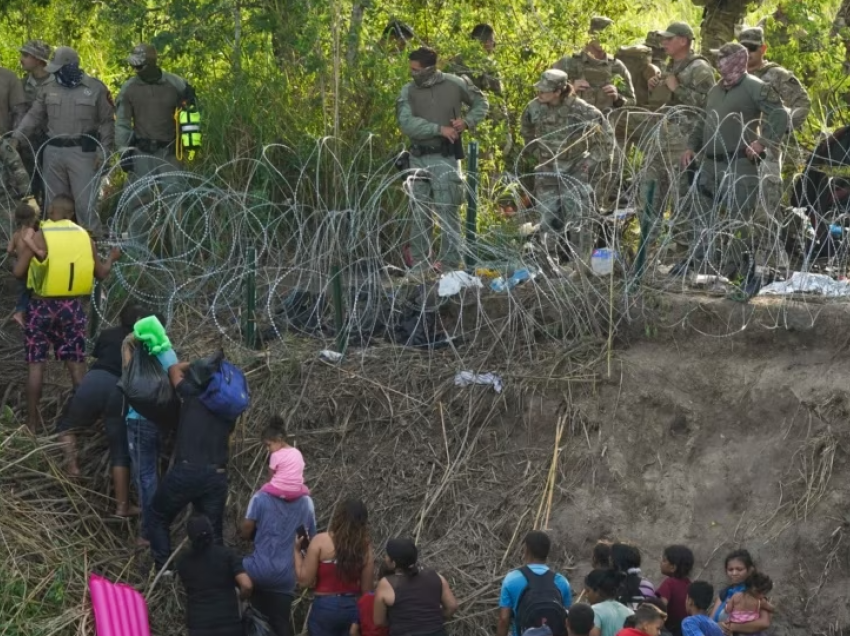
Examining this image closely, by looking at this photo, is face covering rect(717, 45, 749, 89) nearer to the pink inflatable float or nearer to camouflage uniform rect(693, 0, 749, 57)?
camouflage uniform rect(693, 0, 749, 57)

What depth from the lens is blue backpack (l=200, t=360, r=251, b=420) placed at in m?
8.95

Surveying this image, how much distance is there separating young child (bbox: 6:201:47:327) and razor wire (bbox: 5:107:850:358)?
561mm

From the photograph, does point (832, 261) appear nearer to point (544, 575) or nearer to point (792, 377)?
point (792, 377)

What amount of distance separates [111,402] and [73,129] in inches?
114

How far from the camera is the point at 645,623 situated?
23.2ft

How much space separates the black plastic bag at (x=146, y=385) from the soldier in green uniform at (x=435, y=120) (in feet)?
7.88

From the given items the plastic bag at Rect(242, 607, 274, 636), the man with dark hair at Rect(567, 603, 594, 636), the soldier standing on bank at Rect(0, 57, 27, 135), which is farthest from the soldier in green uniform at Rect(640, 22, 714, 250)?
the soldier standing on bank at Rect(0, 57, 27, 135)

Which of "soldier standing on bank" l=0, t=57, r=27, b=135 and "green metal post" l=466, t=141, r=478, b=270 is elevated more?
"soldier standing on bank" l=0, t=57, r=27, b=135

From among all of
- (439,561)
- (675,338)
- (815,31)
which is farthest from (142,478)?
(815,31)

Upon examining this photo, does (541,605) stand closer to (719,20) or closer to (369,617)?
(369,617)

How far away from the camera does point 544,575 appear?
773cm

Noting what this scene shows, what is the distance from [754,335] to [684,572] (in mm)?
2224

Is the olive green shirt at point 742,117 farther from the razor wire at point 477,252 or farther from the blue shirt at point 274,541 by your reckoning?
the blue shirt at point 274,541

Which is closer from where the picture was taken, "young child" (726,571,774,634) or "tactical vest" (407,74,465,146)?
"young child" (726,571,774,634)
